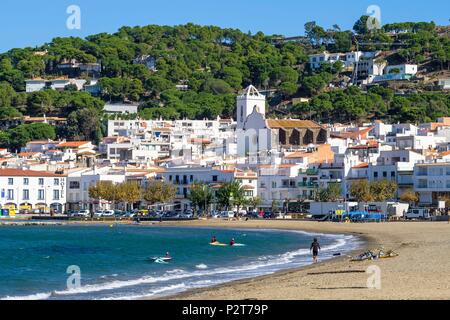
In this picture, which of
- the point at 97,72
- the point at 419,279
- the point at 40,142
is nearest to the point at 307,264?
the point at 419,279

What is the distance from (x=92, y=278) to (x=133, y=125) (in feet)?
316

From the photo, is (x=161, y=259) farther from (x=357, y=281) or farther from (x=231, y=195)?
(x=231, y=195)

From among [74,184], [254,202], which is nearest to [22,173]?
[74,184]

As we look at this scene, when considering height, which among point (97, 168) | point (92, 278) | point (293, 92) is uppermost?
point (293, 92)

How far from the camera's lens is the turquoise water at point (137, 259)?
32875mm

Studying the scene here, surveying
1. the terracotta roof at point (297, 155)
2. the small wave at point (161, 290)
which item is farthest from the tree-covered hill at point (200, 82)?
the small wave at point (161, 290)

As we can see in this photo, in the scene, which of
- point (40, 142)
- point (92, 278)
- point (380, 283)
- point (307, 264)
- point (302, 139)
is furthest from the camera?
point (40, 142)

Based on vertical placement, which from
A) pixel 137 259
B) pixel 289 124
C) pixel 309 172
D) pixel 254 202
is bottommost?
pixel 137 259

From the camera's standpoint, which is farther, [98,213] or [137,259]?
[98,213]

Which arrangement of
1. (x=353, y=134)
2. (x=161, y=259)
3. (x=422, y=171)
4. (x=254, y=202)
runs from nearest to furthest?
(x=161, y=259) < (x=422, y=171) < (x=254, y=202) < (x=353, y=134)

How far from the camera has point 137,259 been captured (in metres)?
46.2

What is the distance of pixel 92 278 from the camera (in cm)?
3628

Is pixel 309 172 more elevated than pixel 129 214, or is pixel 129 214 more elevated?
pixel 309 172

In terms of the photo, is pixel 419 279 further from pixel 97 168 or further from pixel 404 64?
pixel 404 64
